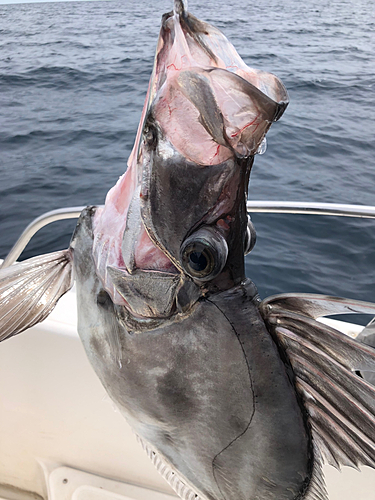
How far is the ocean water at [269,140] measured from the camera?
5.14m

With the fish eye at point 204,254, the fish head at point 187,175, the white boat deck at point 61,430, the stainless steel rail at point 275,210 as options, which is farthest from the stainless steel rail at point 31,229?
the fish eye at point 204,254

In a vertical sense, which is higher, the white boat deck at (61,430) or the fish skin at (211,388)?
the fish skin at (211,388)

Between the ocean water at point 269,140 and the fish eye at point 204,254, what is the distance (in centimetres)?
357

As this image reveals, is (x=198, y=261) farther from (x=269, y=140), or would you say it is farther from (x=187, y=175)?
(x=269, y=140)

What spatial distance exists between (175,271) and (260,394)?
14.1 inches

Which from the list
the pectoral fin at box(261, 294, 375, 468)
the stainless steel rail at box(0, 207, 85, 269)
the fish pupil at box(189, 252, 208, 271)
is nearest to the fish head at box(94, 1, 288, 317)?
the fish pupil at box(189, 252, 208, 271)

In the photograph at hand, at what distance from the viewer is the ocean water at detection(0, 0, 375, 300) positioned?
5137 millimetres

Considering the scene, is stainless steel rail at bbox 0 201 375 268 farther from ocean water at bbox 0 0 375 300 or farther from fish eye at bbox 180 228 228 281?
ocean water at bbox 0 0 375 300

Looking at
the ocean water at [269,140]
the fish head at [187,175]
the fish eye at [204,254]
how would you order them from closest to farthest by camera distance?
the fish head at [187,175], the fish eye at [204,254], the ocean water at [269,140]

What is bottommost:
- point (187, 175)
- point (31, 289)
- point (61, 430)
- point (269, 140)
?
point (269, 140)

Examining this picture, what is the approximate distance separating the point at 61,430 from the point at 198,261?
1.83 meters

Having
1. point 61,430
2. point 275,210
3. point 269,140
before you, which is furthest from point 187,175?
point 269,140

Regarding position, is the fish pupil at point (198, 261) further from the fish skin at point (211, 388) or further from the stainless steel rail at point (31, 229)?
the stainless steel rail at point (31, 229)

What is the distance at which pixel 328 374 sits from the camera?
1.03m
